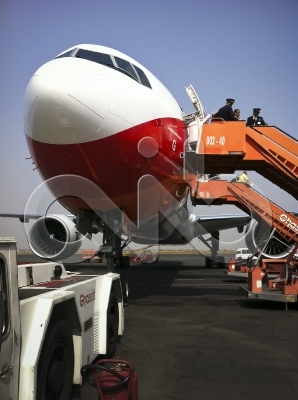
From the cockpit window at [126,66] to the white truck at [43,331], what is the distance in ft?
13.7

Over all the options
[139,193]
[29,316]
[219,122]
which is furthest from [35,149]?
[29,316]

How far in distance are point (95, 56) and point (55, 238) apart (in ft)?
24.6

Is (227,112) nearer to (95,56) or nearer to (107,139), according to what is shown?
(95,56)

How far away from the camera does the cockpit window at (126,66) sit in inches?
321

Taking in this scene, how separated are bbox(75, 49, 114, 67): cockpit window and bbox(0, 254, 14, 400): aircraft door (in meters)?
5.49

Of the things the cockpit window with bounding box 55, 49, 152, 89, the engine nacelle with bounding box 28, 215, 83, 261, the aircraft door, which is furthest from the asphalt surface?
the cockpit window with bounding box 55, 49, 152, 89

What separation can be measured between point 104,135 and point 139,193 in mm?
1810

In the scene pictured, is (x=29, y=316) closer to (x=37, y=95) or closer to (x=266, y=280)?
(x=37, y=95)

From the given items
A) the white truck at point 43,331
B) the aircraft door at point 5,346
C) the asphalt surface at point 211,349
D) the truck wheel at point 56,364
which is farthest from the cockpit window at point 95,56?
the aircraft door at point 5,346

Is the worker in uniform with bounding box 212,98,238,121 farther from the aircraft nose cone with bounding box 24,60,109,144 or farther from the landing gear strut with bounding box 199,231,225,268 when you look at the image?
the landing gear strut with bounding box 199,231,225,268

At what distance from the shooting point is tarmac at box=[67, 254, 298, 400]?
457 centimetres

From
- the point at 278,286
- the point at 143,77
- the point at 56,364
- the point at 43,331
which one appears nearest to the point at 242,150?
the point at 143,77

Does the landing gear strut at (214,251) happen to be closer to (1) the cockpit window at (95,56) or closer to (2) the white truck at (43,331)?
(1) the cockpit window at (95,56)

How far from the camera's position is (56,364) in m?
3.83
